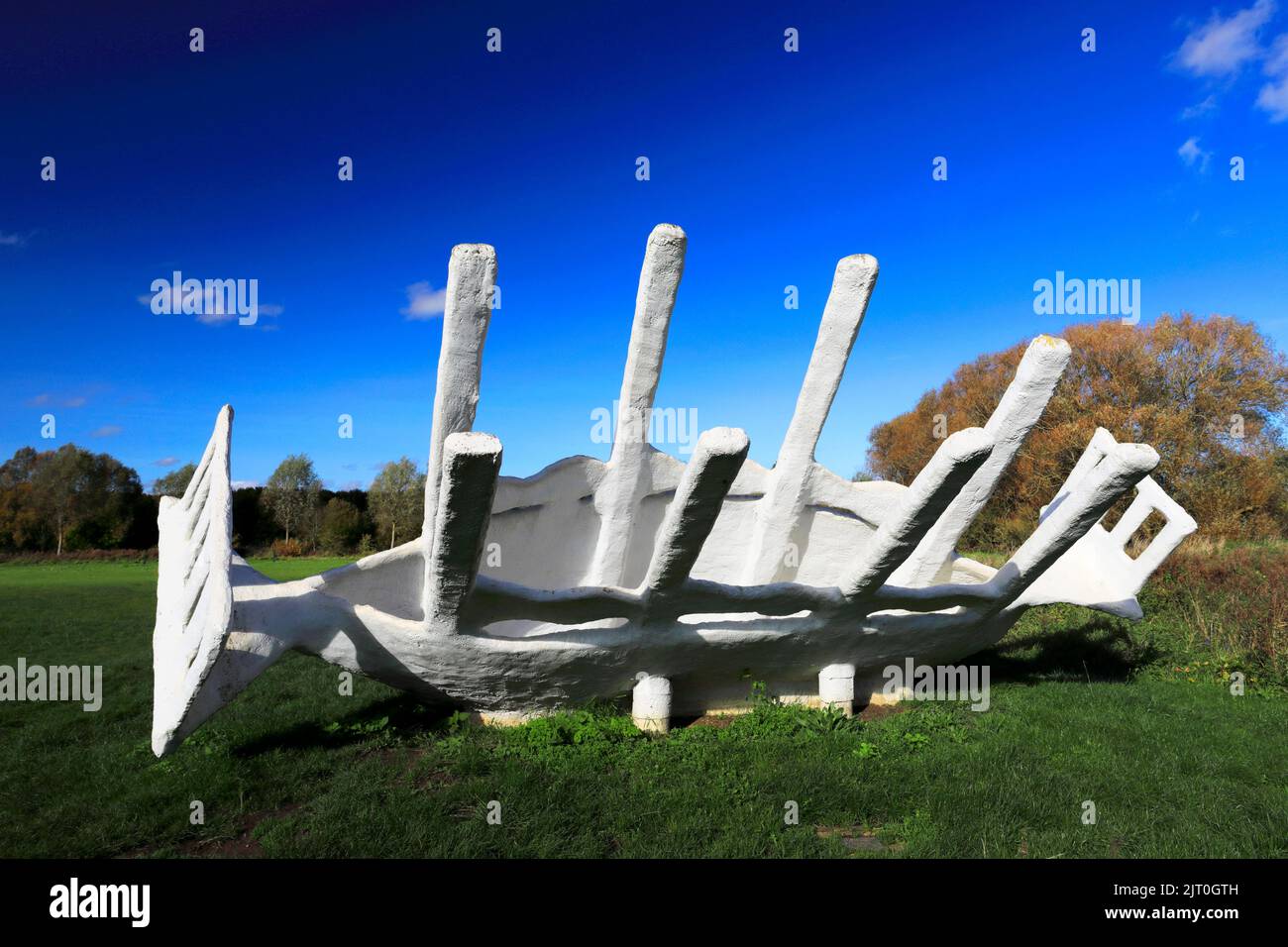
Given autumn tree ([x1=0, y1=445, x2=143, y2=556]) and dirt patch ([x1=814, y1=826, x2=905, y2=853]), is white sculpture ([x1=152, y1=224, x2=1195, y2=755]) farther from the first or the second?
autumn tree ([x1=0, y1=445, x2=143, y2=556])

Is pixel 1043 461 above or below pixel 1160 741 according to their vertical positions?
above

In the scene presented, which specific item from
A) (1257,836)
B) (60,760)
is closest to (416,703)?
(60,760)

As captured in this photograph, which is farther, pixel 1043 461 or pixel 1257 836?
pixel 1043 461

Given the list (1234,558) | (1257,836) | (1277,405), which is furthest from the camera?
(1277,405)

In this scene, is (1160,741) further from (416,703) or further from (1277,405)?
(1277,405)

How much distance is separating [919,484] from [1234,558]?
12722mm

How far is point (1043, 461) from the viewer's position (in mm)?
25484

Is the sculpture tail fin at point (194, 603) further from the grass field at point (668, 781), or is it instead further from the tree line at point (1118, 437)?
the tree line at point (1118, 437)

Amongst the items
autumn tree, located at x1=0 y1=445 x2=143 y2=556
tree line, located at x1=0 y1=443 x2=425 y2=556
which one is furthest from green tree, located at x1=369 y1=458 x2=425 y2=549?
autumn tree, located at x1=0 y1=445 x2=143 y2=556

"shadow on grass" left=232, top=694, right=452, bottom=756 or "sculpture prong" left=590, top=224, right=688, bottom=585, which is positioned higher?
"sculpture prong" left=590, top=224, right=688, bottom=585

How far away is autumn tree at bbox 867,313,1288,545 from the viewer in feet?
78.7

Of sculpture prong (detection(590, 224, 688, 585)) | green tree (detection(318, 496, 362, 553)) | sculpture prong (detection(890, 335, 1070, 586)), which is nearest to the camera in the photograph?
sculpture prong (detection(890, 335, 1070, 586))

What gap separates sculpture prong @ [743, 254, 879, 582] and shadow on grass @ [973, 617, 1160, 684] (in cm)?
388

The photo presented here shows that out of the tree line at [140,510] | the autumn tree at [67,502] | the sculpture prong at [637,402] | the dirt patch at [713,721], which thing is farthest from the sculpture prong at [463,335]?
the autumn tree at [67,502]
